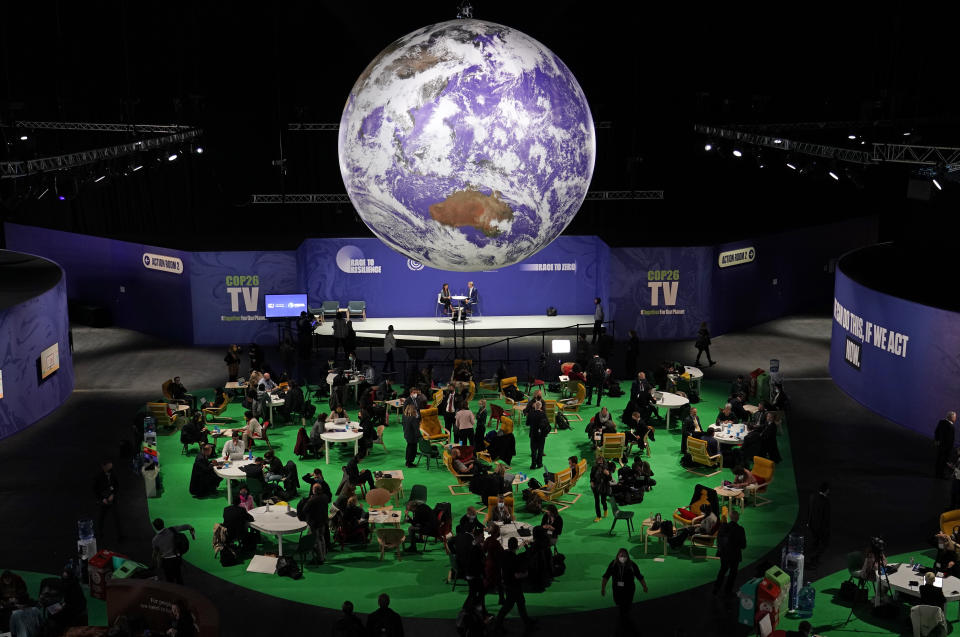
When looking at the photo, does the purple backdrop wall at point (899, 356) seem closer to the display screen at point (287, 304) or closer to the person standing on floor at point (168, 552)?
the display screen at point (287, 304)

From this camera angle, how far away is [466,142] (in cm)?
491

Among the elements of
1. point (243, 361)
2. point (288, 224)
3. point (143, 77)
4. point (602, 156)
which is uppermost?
point (143, 77)

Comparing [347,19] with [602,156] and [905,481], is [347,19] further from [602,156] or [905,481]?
[602,156]

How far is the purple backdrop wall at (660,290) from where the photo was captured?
28891mm

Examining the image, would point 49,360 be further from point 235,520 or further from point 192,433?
point 235,520

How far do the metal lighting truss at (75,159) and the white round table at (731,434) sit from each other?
14069 millimetres

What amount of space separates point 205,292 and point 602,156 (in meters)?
12.7

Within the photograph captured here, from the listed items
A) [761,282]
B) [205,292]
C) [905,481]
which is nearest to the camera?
[905,481]

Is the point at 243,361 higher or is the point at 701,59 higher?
the point at 701,59

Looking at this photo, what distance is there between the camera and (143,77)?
2991 cm

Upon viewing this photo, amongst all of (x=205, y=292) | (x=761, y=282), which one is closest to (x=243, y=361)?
(x=205, y=292)

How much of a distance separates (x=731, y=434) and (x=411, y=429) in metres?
5.81

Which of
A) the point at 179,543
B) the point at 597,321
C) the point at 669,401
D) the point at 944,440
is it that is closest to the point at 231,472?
the point at 179,543

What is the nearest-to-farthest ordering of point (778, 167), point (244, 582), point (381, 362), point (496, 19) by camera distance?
1. point (496, 19)
2. point (244, 582)
3. point (381, 362)
4. point (778, 167)
